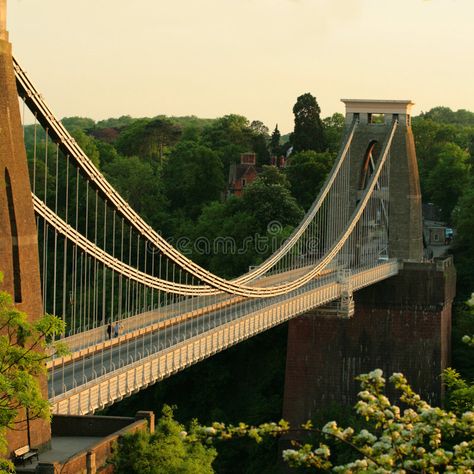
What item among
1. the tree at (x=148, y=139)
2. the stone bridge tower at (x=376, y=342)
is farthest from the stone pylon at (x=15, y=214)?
the tree at (x=148, y=139)

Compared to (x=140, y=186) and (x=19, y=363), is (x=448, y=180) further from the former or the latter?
(x=19, y=363)

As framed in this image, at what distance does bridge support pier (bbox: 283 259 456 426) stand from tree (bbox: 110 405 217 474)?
2103cm

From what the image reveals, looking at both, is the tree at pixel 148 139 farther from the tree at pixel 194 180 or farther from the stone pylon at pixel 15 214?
the stone pylon at pixel 15 214

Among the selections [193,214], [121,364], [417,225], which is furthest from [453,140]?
[121,364]

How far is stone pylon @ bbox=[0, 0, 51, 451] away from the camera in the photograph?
19500 mm

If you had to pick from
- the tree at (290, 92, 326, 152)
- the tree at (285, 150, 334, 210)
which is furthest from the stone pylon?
the tree at (290, 92, 326, 152)

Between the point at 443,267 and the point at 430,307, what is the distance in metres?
1.52

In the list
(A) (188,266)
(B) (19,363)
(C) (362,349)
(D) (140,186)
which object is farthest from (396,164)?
(B) (19,363)

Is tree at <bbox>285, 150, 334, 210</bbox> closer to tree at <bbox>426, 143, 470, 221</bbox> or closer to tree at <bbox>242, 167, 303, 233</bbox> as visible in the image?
tree at <bbox>426, 143, 470, 221</bbox>

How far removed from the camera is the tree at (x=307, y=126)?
68.8 meters

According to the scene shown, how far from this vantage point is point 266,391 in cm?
4669

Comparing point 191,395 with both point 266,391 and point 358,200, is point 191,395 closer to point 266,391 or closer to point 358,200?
point 266,391

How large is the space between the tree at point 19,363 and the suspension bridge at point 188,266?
6.56ft

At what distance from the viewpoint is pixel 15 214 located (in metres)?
19.7
